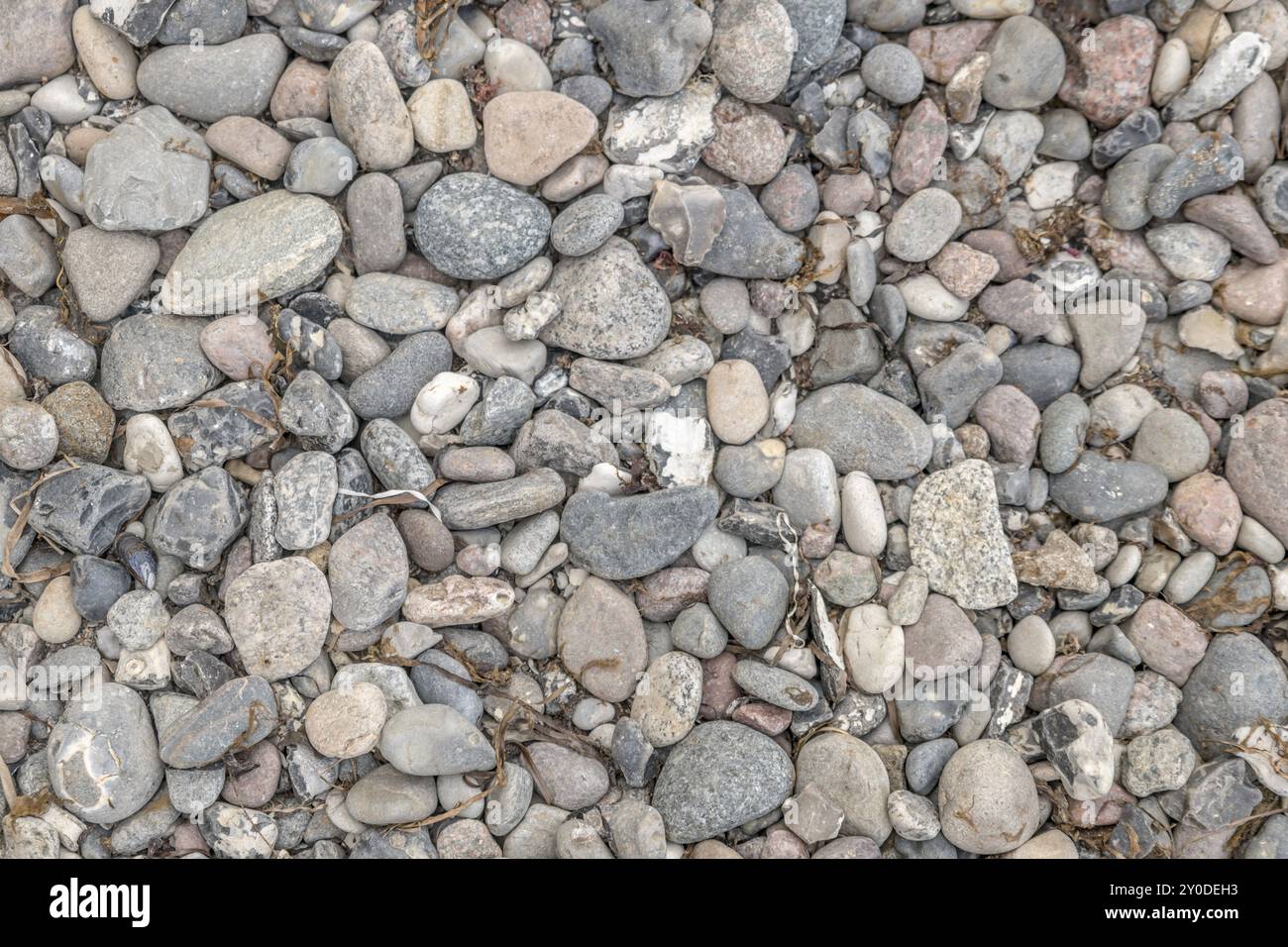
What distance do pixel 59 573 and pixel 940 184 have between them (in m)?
3.66

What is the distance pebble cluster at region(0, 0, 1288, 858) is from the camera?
10.6 feet

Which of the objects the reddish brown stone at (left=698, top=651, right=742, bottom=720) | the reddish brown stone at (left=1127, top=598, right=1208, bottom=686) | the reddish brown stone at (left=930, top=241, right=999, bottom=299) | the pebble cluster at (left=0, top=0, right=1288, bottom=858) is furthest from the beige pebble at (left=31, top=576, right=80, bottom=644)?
the reddish brown stone at (left=1127, top=598, right=1208, bottom=686)

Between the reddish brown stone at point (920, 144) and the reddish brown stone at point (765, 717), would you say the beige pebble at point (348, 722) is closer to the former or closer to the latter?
the reddish brown stone at point (765, 717)

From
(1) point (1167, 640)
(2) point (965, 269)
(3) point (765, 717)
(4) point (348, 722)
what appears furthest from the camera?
(2) point (965, 269)

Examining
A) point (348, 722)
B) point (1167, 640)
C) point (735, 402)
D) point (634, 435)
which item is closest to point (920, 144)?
point (735, 402)

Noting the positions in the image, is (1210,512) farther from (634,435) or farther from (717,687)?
(634,435)

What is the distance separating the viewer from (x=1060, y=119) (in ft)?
11.8

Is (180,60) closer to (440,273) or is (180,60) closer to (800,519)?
(440,273)

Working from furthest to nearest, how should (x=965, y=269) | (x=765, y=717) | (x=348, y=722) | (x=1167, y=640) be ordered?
(x=965, y=269), (x=1167, y=640), (x=765, y=717), (x=348, y=722)

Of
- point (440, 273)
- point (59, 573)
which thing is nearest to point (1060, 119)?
point (440, 273)

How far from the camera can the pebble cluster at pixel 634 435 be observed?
3240mm

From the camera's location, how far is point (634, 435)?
11.5ft

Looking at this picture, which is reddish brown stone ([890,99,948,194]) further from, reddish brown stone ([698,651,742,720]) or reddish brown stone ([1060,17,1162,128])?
reddish brown stone ([698,651,742,720])

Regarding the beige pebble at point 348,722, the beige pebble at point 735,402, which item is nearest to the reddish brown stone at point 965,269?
the beige pebble at point 735,402
